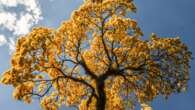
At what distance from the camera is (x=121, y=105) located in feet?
147

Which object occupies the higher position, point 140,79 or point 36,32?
point 36,32

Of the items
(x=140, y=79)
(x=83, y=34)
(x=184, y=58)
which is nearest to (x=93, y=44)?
(x=83, y=34)

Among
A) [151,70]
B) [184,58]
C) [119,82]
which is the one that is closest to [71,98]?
[119,82]

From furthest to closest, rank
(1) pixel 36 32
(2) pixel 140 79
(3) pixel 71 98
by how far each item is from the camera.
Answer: (3) pixel 71 98, (2) pixel 140 79, (1) pixel 36 32

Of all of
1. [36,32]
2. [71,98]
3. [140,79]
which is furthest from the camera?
[71,98]

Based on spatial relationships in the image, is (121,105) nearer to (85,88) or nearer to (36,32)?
(85,88)

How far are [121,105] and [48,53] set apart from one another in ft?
33.7

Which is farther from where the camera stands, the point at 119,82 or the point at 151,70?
the point at 119,82

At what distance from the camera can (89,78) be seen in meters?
41.3

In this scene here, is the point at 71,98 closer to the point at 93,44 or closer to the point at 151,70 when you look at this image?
the point at 93,44

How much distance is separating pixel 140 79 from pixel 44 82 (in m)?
7.84

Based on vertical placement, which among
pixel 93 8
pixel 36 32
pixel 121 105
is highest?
pixel 93 8

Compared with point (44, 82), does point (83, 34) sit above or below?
above

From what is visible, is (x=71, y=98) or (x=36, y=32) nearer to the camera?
(x=36, y=32)
